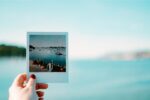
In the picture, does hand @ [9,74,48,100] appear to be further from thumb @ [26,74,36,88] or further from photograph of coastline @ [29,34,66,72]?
photograph of coastline @ [29,34,66,72]

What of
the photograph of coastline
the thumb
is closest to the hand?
the thumb

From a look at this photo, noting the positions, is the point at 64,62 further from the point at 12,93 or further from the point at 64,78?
the point at 12,93

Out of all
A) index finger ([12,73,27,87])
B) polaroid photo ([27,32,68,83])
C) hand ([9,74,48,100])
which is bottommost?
hand ([9,74,48,100])

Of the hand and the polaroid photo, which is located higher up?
the polaroid photo

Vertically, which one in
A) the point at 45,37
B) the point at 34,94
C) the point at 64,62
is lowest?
the point at 34,94

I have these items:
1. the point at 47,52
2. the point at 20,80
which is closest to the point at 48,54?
the point at 47,52

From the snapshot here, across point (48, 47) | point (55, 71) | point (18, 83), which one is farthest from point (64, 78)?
point (18, 83)

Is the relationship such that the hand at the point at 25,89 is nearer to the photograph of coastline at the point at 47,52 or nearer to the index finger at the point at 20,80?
the index finger at the point at 20,80
